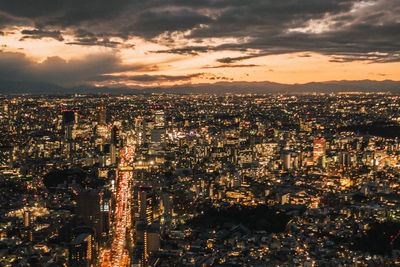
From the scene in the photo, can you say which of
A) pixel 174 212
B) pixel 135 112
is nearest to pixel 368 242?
pixel 174 212

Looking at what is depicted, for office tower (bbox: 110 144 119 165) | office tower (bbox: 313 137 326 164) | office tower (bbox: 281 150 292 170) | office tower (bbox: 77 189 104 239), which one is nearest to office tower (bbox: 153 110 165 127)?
office tower (bbox: 110 144 119 165)

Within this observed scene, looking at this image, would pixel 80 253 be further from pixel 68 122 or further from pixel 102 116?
pixel 102 116

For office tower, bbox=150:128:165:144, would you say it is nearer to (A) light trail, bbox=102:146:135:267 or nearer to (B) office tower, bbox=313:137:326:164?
(A) light trail, bbox=102:146:135:267

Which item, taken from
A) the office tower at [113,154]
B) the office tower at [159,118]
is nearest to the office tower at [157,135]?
the office tower at [113,154]

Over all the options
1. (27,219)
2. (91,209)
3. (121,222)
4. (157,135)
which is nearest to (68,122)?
(157,135)

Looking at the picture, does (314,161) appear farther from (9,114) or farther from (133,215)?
(9,114)

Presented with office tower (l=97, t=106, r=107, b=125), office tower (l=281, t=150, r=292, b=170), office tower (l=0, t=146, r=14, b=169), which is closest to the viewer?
office tower (l=0, t=146, r=14, b=169)

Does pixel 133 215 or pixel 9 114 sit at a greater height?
pixel 9 114

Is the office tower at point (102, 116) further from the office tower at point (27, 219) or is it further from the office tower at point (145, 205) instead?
the office tower at point (27, 219)
